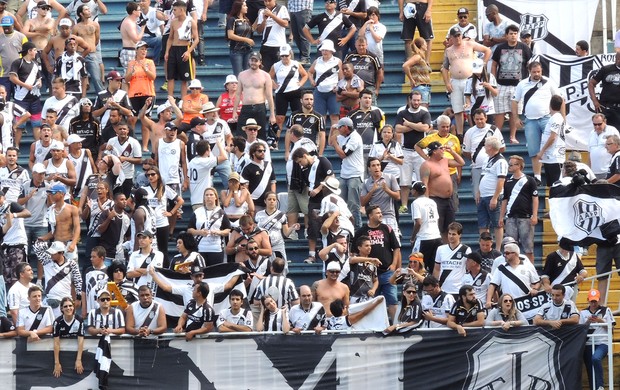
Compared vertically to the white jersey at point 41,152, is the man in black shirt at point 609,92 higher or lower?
higher

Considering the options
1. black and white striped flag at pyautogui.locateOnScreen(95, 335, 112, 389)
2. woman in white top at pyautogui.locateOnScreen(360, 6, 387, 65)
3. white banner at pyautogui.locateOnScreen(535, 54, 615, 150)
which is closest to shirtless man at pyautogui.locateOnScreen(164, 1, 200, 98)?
woman in white top at pyautogui.locateOnScreen(360, 6, 387, 65)

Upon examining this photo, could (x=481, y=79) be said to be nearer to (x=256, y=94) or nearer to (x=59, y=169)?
(x=256, y=94)

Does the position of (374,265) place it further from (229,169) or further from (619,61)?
(619,61)

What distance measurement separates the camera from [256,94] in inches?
992

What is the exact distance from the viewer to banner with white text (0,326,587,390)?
19953mm

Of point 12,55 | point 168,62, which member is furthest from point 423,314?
point 12,55

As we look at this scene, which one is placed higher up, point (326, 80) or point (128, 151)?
point (326, 80)

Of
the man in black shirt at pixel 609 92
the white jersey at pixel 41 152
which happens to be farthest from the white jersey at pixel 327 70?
the white jersey at pixel 41 152

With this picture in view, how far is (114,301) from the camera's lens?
21.3 meters

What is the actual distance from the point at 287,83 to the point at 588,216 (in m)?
5.84

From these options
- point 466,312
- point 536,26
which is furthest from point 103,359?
point 536,26

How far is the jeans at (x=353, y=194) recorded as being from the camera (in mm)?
23328

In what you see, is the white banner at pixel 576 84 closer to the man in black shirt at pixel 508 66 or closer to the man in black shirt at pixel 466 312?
the man in black shirt at pixel 508 66

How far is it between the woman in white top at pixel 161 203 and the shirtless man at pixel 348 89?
309 cm
